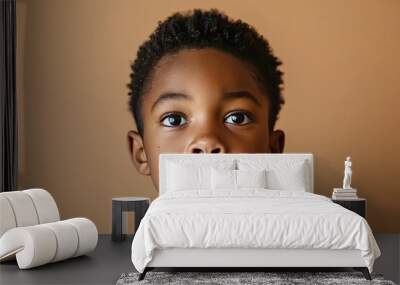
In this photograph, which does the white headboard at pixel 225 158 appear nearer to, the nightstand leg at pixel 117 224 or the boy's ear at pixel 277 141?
the boy's ear at pixel 277 141

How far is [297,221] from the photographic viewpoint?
4.67m

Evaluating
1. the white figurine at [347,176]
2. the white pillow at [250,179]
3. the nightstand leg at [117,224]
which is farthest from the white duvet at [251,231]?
the white figurine at [347,176]

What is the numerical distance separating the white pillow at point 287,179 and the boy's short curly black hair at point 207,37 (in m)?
0.84

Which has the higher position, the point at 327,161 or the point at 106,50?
the point at 106,50

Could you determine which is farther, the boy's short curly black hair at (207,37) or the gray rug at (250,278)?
the boy's short curly black hair at (207,37)

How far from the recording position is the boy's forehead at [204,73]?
22.8 ft

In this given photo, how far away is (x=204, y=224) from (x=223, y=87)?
2586 millimetres

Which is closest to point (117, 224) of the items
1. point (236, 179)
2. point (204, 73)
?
point (236, 179)

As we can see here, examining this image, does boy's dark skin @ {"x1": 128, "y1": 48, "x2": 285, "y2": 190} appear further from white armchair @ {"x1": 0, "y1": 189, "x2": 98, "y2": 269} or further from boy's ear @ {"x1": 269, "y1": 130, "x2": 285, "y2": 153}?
white armchair @ {"x1": 0, "y1": 189, "x2": 98, "y2": 269}

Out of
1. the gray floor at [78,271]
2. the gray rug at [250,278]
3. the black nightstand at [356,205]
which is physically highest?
the black nightstand at [356,205]

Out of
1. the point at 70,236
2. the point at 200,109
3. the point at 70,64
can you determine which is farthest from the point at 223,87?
the point at 70,236

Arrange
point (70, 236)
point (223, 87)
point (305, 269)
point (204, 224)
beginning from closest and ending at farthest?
point (204, 224) → point (305, 269) → point (70, 236) → point (223, 87)

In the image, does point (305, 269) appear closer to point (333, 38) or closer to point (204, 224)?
point (204, 224)

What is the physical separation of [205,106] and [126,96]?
0.94m
